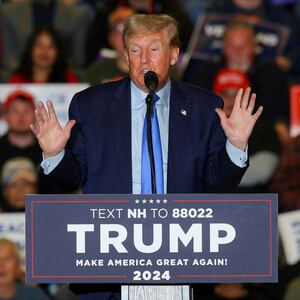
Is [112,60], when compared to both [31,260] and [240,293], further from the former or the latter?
[31,260]

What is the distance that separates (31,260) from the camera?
3.83 m

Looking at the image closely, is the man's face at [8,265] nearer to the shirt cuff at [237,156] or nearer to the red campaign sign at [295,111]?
the red campaign sign at [295,111]

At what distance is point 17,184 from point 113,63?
1242mm

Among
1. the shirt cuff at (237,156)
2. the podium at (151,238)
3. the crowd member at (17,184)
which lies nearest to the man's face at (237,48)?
the crowd member at (17,184)

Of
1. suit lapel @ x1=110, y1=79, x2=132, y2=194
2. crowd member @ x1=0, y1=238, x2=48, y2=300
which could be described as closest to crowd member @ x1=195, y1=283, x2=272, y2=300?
crowd member @ x1=0, y1=238, x2=48, y2=300

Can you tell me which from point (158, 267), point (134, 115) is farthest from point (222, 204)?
point (134, 115)

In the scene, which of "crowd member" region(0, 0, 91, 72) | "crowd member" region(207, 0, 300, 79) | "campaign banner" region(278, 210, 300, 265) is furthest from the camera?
"crowd member" region(207, 0, 300, 79)

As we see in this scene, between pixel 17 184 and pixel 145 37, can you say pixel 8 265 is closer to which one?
pixel 17 184

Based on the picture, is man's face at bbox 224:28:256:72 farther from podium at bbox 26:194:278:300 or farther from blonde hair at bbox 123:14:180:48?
podium at bbox 26:194:278:300

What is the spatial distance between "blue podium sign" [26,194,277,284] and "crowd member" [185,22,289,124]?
456 centimetres

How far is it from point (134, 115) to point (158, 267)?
63 cm

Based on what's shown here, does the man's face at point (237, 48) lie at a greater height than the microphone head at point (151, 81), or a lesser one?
greater

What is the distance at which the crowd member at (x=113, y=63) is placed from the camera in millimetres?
8391

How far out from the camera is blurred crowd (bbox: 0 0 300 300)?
7.73 metres
